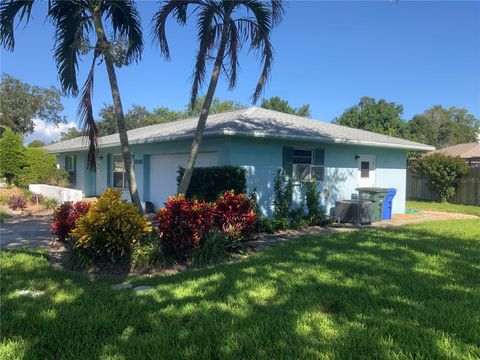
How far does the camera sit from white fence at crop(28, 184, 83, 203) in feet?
50.9

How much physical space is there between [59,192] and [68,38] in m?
9.66

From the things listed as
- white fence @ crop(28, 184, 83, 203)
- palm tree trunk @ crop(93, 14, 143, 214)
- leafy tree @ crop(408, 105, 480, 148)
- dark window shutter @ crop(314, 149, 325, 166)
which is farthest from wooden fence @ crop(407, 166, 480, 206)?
leafy tree @ crop(408, 105, 480, 148)

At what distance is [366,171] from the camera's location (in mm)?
15109

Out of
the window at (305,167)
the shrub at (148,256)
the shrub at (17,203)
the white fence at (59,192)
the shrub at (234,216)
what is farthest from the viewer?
the white fence at (59,192)

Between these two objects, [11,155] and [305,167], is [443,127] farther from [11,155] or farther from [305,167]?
[11,155]

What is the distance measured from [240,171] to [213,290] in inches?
238

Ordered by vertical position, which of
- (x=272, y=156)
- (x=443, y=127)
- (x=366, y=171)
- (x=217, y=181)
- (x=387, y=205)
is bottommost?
(x=387, y=205)

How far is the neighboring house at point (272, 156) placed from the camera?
459 inches

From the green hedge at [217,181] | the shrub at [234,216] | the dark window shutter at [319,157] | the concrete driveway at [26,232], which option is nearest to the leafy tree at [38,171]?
the concrete driveway at [26,232]

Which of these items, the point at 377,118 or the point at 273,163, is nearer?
the point at 273,163

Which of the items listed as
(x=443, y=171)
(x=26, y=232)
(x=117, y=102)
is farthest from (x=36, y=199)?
(x=443, y=171)

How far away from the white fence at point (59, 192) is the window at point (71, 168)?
12.4ft

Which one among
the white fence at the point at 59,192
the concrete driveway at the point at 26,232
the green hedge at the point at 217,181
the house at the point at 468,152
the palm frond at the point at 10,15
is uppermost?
the palm frond at the point at 10,15

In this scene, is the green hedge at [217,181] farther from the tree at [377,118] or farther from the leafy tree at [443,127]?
the leafy tree at [443,127]
